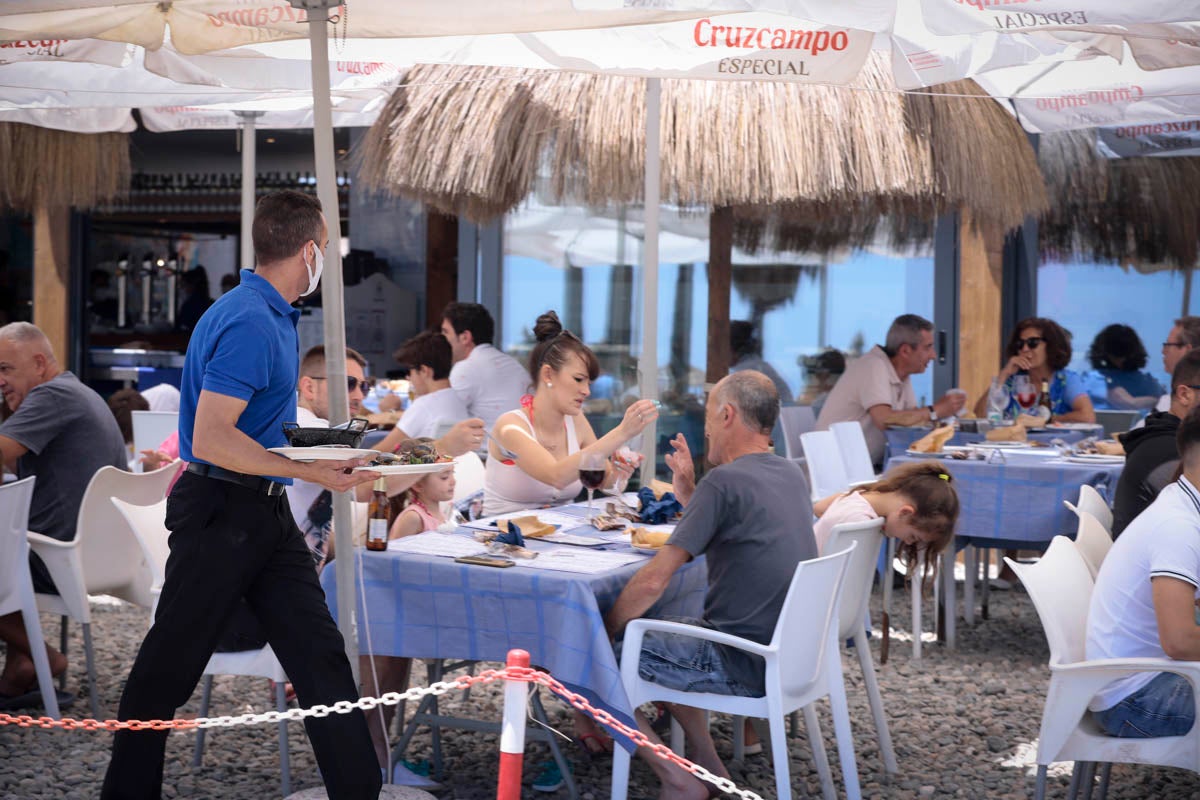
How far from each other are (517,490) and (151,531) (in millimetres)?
1386

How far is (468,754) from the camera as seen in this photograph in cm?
462

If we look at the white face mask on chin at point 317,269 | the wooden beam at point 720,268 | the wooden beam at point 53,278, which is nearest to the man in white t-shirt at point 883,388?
the wooden beam at point 720,268

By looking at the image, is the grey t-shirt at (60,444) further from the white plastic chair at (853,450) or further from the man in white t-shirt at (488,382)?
the white plastic chair at (853,450)

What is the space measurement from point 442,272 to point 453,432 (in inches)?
336

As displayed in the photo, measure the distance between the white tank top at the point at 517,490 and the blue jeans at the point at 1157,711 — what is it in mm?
2217

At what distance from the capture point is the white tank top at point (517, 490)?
16.7 feet

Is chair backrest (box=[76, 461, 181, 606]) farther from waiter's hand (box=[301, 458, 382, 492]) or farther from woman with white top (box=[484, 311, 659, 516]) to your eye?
waiter's hand (box=[301, 458, 382, 492])

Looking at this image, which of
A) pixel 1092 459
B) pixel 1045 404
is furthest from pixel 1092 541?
pixel 1045 404

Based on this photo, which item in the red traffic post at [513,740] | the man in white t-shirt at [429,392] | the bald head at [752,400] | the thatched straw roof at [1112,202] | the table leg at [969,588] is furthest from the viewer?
the thatched straw roof at [1112,202]

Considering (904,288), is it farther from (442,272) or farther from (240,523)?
(240,523)

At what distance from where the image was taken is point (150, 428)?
23.3 feet

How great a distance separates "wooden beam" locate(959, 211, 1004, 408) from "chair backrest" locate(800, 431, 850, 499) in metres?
3.04

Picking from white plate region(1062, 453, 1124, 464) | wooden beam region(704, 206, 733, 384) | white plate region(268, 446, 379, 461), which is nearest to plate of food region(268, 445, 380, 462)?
white plate region(268, 446, 379, 461)

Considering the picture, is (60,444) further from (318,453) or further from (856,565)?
(856,565)
